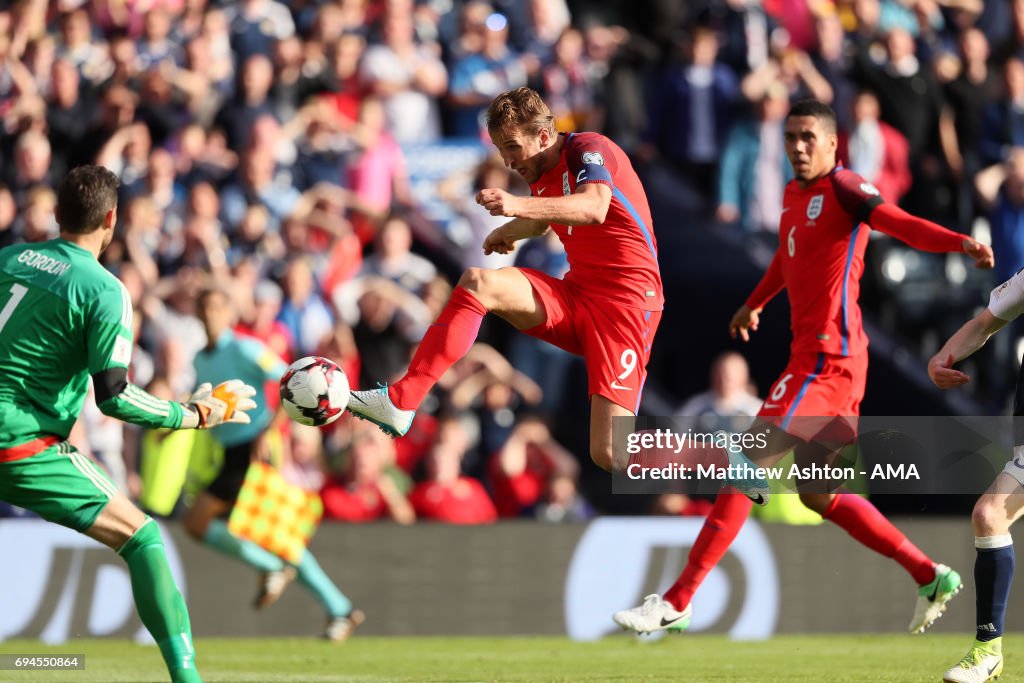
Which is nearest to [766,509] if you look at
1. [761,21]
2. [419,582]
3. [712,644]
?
[712,644]

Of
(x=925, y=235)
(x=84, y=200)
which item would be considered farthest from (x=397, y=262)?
(x=84, y=200)

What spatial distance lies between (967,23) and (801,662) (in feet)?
29.5

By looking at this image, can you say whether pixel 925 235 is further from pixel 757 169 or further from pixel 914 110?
pixel 914 110

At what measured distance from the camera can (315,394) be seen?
7809 mm

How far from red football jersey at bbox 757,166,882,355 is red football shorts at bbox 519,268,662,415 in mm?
1211

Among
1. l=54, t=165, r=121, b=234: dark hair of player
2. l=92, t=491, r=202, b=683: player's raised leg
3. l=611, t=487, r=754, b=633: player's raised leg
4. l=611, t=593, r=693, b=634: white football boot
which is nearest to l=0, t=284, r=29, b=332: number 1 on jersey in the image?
l=54, t=165, r=121, b=234: dark hair of player

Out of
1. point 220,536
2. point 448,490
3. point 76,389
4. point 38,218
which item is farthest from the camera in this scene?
point 38,218

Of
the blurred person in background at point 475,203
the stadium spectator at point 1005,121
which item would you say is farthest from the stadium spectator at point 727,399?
the stadium spectator at point 1005,121

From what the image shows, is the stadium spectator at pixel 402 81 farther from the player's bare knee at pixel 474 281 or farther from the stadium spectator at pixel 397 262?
the player's bare knee at pixel 474 281

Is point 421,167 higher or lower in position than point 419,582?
higher

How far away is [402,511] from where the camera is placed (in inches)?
519

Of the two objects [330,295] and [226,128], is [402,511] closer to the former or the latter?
[330,295]

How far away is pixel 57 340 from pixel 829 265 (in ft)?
14.7

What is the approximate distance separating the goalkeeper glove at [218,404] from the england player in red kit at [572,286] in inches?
28.9
